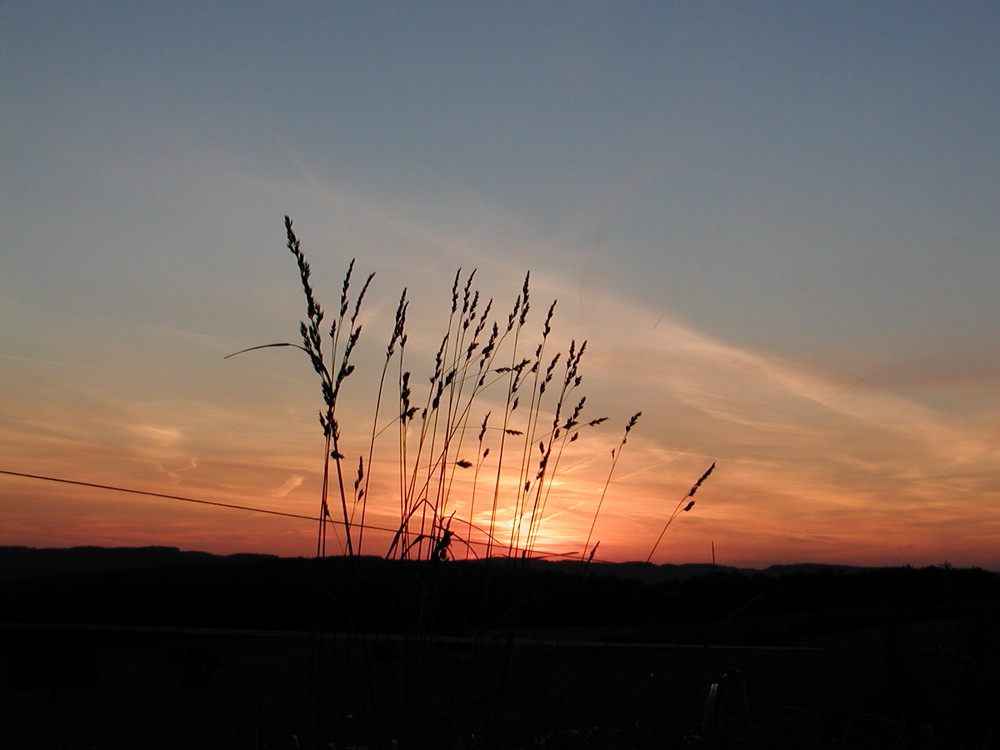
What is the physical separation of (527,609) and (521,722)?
445 mm

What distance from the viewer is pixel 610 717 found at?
3.13 m

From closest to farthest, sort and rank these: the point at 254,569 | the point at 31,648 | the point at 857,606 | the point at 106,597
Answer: the point at 31,648
the point at 106,597
the point at 254,569
the point at 857,606

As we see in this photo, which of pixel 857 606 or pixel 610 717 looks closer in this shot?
pixel 610 717

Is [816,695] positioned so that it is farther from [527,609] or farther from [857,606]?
[857,606]

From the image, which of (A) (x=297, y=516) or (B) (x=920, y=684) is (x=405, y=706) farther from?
(B) (x=920, y=684)

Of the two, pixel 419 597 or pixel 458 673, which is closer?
pixel 419 597

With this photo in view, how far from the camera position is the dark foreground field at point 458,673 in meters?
2.31

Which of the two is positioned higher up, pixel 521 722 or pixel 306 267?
pixel 306 267

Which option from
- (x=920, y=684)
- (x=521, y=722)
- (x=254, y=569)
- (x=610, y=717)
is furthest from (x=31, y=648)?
(x=920, y=684)

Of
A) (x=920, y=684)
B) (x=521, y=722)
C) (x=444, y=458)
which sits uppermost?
(x=444, y=458)

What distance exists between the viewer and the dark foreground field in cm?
231

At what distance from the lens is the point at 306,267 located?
1967mm

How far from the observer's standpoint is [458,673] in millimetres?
3068

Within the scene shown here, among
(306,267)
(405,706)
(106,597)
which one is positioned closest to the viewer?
(306,267)
